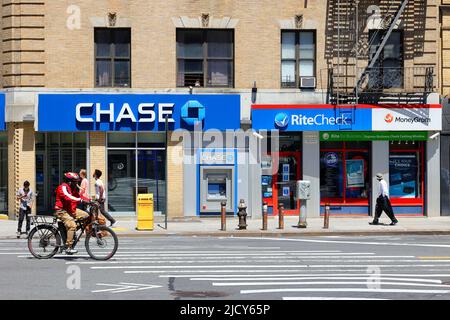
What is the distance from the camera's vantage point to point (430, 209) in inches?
1166

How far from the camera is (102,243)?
54.8ft

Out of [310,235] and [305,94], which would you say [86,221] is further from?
[305,94]

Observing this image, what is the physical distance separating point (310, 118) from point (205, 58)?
14.1 ft

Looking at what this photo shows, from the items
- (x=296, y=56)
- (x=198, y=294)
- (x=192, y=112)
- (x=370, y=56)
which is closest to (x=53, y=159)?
(x=192, y=112)

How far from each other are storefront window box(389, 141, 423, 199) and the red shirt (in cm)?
1590

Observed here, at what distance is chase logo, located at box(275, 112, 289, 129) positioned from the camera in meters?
28.9

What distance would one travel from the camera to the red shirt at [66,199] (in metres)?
16.6

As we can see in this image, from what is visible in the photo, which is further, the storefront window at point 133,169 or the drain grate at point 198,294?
the storefront window at point 133,169

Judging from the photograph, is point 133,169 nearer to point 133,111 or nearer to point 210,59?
point 133,111

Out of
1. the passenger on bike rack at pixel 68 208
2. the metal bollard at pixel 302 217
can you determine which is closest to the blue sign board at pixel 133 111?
the metal bollard at pixel 302 217

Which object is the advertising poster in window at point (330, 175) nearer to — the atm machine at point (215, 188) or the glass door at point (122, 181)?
the atm machine at point (215, 188)

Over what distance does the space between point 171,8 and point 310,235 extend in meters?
9.87

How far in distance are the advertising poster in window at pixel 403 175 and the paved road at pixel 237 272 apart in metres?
8.92
